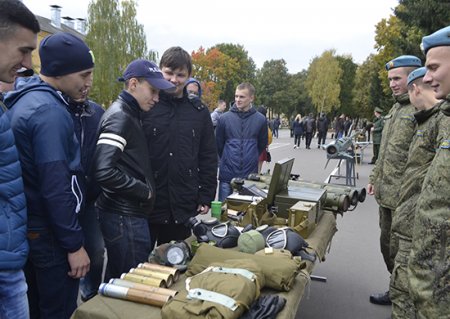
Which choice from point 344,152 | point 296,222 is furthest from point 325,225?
point 344,152

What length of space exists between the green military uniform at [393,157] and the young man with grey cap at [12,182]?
302 centimetres

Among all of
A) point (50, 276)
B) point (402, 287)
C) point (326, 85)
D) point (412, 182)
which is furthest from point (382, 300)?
point (326, 85)

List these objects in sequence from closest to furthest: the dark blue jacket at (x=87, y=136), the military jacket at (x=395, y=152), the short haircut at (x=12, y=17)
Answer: the short haircut at (x=12, y=17)
the dark blue jacket at (x=87, y=136)
the military jacket at (x=395, y=152)

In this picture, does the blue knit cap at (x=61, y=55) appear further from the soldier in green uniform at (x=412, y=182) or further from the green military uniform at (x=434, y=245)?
the soldier in green uniform at (x=412, y=182)

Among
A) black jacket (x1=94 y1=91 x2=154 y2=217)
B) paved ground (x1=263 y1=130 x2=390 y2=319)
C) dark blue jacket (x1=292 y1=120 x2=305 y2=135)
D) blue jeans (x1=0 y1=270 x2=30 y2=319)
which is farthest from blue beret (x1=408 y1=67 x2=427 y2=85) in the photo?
dark blue jacket (x1=292 y1=120 x2=305 y2=135)

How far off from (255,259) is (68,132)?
4.09 ft

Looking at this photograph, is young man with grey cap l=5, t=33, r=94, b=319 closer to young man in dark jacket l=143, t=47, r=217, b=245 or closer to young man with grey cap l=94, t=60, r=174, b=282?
young man with grey cap l=94, t=60, r=174, b=282

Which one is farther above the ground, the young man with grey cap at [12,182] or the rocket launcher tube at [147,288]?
the young man with grey cap at [12,182]

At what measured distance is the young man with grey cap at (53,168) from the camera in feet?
6.37

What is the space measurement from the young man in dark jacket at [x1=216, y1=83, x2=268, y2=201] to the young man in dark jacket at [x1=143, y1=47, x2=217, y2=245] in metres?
1.70

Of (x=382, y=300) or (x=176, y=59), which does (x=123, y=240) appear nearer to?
(x=176, y=59)

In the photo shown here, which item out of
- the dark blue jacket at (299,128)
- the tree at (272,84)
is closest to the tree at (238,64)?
the tree at (272,84)

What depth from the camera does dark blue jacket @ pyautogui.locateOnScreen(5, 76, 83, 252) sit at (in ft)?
6.34

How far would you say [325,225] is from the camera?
3.22 metres
